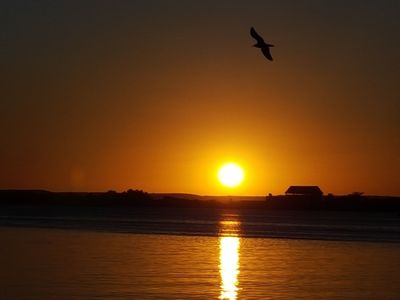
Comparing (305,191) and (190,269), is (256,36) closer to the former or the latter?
(190,269)

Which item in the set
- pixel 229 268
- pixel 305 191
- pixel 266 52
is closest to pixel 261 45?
pixel 266 52

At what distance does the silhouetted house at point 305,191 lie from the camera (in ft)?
538

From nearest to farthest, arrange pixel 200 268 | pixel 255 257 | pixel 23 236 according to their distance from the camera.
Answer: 1. pixel 200 268
2. pixel 255 257
3. pixel 23 236

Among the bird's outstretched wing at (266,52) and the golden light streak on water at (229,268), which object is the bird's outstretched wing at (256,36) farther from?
the golden light streak on water at (229,268)

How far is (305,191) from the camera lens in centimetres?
16475

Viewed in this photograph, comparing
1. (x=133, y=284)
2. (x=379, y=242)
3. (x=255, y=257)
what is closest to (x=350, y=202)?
(x=379, y=242)

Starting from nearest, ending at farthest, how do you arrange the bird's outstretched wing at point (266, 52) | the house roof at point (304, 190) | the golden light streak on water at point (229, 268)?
1. the golden light streak on water at point (229, 268)
2. the bird's outstretched wing at point (266, 52)
3. the house roof at point (304, 190)

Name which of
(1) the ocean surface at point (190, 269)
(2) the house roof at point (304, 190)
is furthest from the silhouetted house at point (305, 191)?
(1) the ocean surface at point (190, 269)

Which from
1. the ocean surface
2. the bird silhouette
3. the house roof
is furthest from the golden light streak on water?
the house roof

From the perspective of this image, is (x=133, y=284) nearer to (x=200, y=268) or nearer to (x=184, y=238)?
(x=200, y=268)

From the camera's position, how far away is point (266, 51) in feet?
92.5

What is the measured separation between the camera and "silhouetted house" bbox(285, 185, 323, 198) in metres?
164

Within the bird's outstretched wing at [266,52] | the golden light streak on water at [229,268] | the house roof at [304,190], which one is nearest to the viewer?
the golden light streak on water at [229,268]

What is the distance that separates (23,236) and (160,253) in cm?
1223
